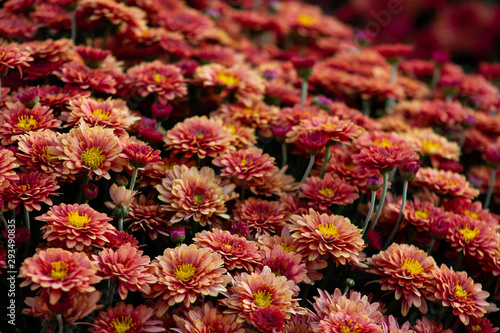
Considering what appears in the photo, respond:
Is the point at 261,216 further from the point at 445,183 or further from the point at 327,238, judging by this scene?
the point at 445,183

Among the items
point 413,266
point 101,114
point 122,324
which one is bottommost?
point 122,324

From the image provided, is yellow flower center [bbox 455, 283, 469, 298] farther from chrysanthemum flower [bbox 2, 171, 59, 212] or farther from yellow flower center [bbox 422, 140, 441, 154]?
chrysanthemum flower [bbox 2, 171, 59, 212]

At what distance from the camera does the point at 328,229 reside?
136 centimetres

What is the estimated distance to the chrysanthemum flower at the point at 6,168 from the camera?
1210 millimetres

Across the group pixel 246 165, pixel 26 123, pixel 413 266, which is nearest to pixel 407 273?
pixel 413 266

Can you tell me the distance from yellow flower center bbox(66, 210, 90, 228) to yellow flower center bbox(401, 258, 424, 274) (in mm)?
939

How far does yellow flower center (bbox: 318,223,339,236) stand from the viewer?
134 cm

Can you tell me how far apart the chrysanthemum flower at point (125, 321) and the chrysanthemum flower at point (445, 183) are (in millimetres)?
1148

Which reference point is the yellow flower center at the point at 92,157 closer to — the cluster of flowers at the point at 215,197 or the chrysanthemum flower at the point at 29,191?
the cluster of flowers at the point at 215,197

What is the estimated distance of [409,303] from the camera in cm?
134

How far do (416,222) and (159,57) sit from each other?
4.83 ft

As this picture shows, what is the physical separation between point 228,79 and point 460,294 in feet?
3.93

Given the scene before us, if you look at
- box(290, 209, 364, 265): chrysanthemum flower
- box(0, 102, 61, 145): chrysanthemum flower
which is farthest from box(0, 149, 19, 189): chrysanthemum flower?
box(290, 209, 364, 265): chrysanthemum flower

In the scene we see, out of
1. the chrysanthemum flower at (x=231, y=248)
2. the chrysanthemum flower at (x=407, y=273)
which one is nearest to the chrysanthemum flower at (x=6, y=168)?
the chrysanthemum flower at (x=231, y=248)
